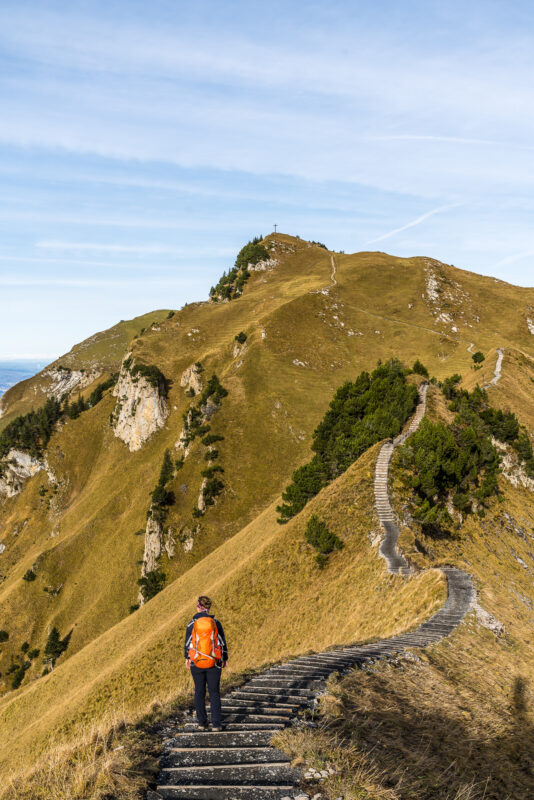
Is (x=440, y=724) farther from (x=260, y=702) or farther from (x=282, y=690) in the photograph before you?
(x=260, y=702)

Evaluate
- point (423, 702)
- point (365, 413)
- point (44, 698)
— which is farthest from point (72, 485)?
point (423, 702)

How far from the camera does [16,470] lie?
14450 centimetres

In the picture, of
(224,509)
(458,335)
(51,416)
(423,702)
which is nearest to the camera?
(423,702)

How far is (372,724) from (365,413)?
46.8 m

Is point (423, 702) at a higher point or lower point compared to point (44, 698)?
higher

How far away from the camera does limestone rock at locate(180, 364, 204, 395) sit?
11644 cm

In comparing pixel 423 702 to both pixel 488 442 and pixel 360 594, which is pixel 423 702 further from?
pixel 488 442

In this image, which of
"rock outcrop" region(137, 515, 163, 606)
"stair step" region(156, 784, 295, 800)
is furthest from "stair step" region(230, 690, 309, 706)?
"rock outcrop" region(137, 515, 163, 606)

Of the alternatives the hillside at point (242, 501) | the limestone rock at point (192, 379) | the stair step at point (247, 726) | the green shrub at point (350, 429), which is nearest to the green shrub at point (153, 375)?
the hillside at point (242, 501)

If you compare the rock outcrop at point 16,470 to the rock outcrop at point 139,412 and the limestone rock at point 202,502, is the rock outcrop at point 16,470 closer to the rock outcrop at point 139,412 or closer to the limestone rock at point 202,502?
the rock outcrop at point 139,412

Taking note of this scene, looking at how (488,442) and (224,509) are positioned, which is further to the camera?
(224,509)

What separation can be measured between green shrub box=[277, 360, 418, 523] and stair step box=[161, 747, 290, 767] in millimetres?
40009

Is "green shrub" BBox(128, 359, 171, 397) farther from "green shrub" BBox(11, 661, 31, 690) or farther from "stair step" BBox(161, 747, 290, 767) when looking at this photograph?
"stair step" BBox(161, 747, 290, 767)

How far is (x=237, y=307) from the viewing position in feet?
505
